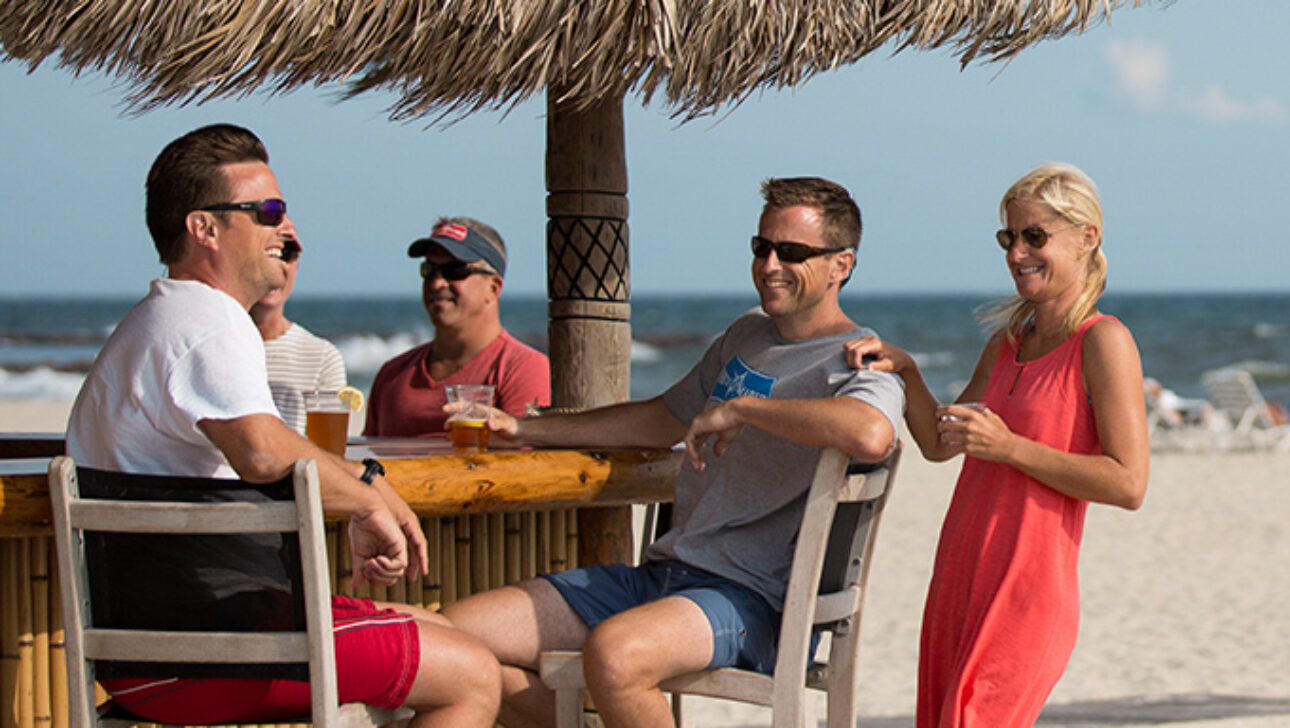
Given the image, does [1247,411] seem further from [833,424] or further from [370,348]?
[370,348]

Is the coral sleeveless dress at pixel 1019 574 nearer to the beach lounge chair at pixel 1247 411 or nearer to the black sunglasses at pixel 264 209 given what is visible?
the black sunglasses at pixel 264 209

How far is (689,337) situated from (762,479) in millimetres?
37939

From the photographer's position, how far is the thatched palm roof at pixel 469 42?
2889mm

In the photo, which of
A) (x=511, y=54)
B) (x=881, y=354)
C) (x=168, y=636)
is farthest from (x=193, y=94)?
(x=881, y=354)

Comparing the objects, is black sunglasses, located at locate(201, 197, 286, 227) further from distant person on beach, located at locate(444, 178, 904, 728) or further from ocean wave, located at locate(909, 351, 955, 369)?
A: ocean wave, located at locate(909, 351, 955, 369)

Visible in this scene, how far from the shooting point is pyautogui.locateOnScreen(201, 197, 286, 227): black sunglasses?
7.72 ft

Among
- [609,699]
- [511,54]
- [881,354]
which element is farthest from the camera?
Answer: [511,54]

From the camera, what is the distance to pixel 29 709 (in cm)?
266

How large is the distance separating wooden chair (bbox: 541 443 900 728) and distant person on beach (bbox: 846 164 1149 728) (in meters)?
0.15

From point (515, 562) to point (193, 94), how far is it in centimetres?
120

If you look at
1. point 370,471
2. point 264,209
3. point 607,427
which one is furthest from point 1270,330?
point 264,209

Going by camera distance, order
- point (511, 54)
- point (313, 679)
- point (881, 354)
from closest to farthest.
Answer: point (313, 679) → point (881, 354) → point (511, 54)

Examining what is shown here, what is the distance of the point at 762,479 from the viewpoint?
277cm

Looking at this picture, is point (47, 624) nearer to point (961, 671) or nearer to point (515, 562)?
point (515, 562)
